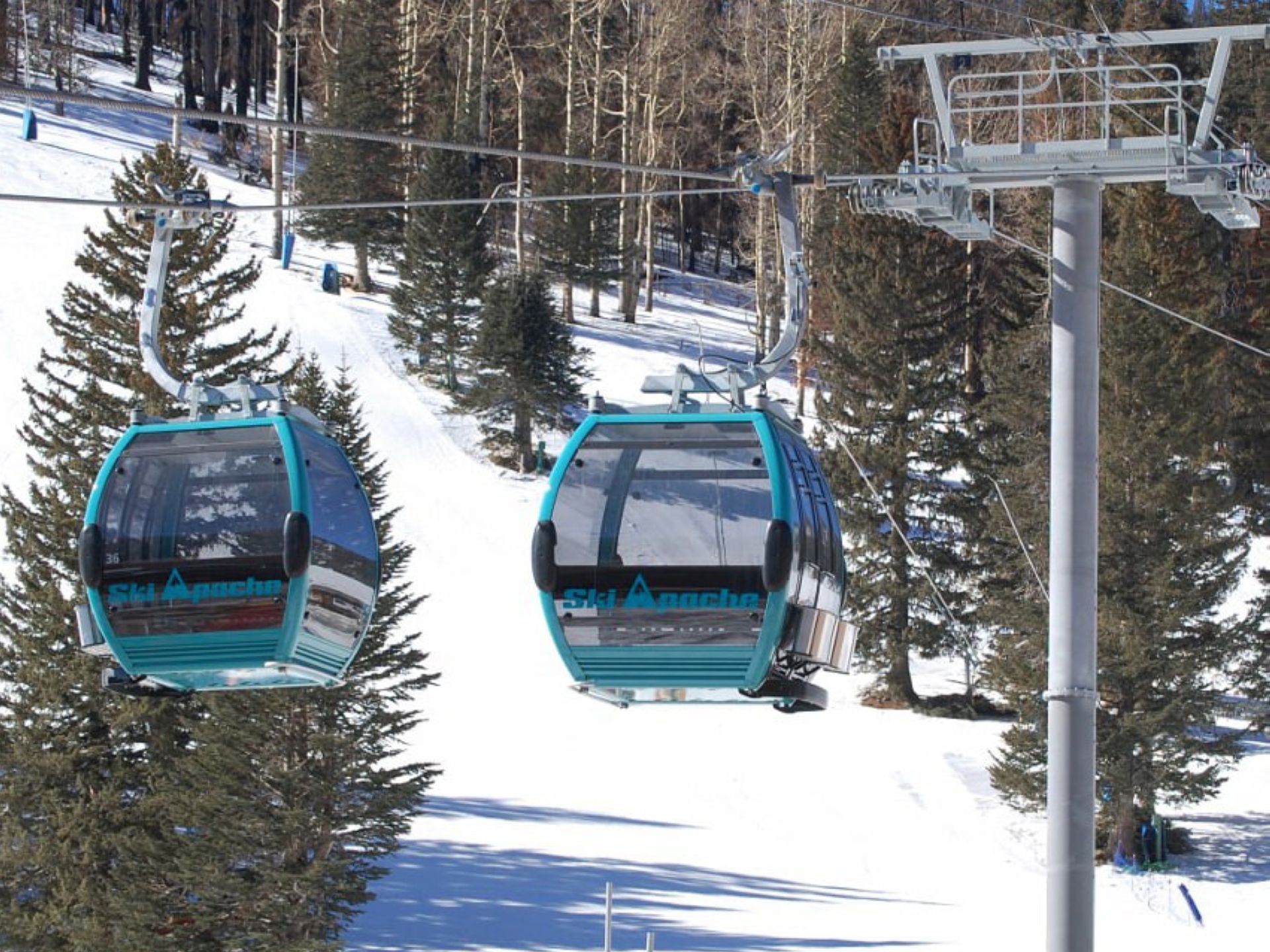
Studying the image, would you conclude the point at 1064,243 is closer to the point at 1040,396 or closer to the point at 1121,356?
the point at 1121,356

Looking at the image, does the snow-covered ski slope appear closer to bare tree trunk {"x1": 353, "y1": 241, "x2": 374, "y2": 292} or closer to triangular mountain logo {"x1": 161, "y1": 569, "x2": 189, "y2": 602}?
bare tree trunk {"x1": 353, "y1": 241, "x2": 374, "y2": 292}

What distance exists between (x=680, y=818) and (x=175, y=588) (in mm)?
20586

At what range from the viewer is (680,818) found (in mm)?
31281

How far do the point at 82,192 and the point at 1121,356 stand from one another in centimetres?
3667

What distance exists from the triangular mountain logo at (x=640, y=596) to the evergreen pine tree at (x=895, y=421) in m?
27.9

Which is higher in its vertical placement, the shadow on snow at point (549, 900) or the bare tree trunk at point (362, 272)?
the bare tree trunk at point (362, 272)

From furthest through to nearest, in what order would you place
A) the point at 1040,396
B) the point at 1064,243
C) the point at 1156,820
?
the point at 1040,396, the point at 1156,820, the point at 1064,243

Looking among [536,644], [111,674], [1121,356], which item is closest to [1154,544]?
[1121,356]

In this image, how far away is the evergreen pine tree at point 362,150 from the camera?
195 feet

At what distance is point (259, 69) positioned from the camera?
88.8m

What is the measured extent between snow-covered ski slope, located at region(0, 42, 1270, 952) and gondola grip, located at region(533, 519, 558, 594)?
53.0 feet

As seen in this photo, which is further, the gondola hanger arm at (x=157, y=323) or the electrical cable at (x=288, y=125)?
the gondola hanger arm at (x=157, y=323)

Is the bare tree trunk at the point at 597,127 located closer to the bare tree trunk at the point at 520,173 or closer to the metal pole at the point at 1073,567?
the bare tree trunk at the point at 520,173

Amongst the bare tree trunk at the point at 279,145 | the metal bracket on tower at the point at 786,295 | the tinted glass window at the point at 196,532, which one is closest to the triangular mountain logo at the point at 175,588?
the tinted glass window at the point at 196,532
